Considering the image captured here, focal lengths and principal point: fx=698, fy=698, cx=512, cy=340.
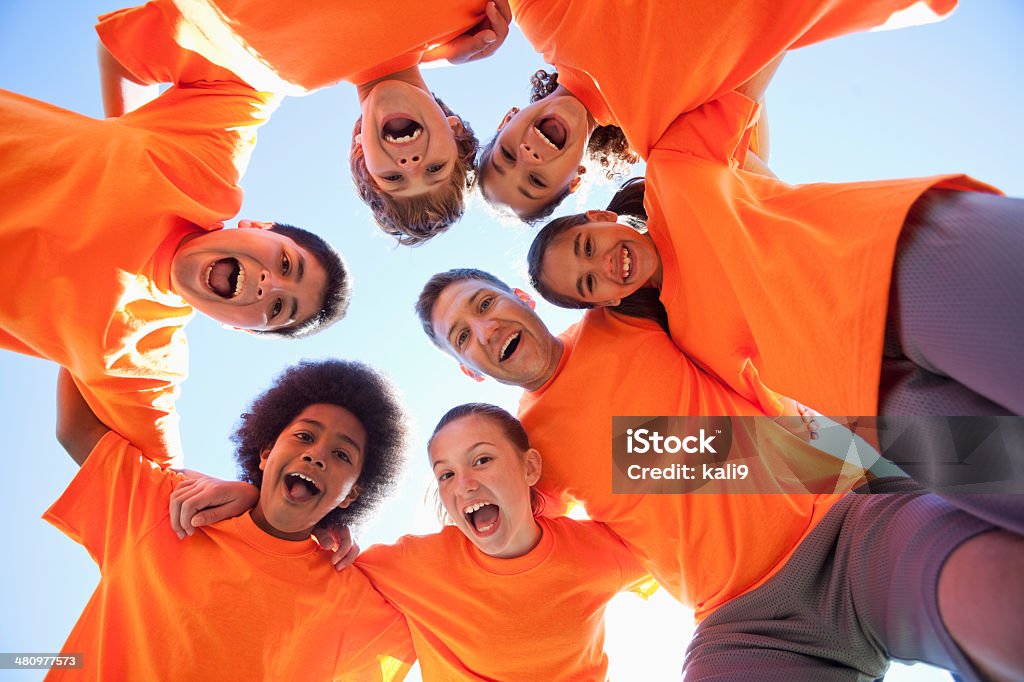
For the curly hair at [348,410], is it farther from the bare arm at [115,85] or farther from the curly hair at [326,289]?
the bare arm at [115,85]

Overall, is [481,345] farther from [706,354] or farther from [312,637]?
[312,637]

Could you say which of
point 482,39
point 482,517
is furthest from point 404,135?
point 482,517

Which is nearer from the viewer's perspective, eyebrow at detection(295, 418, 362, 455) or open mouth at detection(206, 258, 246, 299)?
open mouth at detection(206, 258, 246, 299)

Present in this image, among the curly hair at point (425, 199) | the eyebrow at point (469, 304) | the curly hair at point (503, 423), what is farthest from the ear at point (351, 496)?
the curly hair at point (425, 199)

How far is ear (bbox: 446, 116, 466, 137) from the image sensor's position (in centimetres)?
176

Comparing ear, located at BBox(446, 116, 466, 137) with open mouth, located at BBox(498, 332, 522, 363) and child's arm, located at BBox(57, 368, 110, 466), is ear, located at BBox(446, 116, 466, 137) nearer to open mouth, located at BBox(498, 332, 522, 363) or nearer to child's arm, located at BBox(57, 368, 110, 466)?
open mouth, located at BBox(498, 332, 522, 363)

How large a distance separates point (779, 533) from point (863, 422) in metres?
0.42

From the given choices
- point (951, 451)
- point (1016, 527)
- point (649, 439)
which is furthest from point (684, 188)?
point (1016, 527)

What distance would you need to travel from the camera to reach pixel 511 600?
163 centimetres

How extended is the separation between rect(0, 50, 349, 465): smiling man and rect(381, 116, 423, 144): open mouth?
0.36m

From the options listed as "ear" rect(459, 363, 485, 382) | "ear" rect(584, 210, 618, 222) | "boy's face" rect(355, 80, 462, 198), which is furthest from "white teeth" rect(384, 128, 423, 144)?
"ear" rect(459, 363, 485, 382)

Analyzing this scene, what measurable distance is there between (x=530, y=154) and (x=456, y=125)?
0.23 meters

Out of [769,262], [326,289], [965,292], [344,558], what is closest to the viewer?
[965,292]

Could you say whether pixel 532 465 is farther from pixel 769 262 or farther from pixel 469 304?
pixel 769 262
